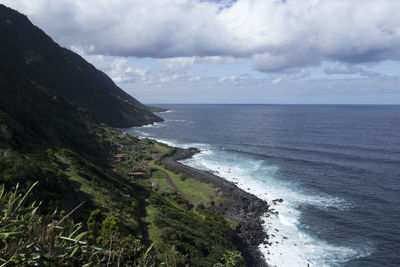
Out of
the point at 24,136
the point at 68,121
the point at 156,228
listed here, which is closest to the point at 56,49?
the point at 68,121

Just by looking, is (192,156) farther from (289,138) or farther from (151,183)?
(289,138)

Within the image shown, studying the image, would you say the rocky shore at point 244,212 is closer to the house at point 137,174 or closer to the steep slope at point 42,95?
the house at point 137,174

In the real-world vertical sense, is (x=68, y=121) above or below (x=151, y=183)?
above

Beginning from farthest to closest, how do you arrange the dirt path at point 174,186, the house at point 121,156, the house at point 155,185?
the house at point 121,156, the house at point 155,185, the dirt path at point 174,186

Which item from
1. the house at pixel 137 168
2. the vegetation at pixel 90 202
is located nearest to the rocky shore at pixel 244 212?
the vegetation at pixel 90 202

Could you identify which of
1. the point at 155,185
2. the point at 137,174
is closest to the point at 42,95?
the point at 137,174

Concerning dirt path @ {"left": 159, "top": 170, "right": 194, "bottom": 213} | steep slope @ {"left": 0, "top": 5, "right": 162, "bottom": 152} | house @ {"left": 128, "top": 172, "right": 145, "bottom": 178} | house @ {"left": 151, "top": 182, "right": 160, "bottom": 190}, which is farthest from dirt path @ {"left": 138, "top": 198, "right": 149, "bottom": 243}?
house @ {"left": 128, "top": 172, "right": 145, "bottom": 178}

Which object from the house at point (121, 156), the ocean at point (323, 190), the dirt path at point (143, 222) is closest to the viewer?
the dirt path at point (143, 222)
